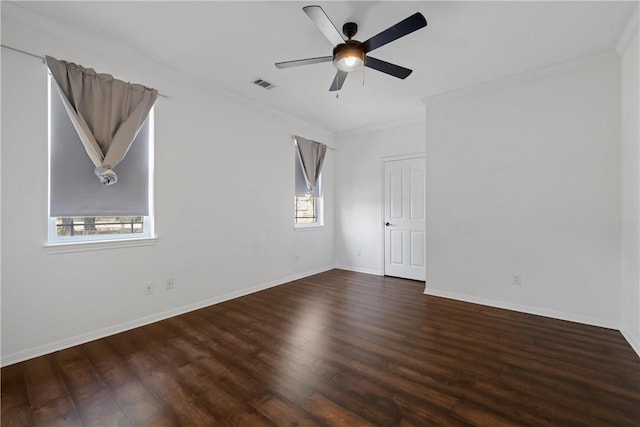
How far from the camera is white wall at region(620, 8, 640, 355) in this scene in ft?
7.47

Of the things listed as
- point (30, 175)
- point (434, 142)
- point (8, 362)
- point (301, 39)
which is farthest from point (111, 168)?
point (434, 142)

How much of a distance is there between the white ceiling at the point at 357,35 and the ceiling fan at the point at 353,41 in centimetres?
25

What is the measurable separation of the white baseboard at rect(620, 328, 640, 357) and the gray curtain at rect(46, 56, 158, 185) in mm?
4700

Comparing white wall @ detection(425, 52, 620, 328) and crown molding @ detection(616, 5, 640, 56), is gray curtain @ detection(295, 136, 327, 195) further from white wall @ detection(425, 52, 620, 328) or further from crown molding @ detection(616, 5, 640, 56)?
crown molding @ detection(616, 5, 640, 56)

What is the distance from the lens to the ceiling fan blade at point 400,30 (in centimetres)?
177

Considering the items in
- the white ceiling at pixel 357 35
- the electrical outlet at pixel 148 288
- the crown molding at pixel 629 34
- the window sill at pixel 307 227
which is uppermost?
the white ceiling at pixel 357 35

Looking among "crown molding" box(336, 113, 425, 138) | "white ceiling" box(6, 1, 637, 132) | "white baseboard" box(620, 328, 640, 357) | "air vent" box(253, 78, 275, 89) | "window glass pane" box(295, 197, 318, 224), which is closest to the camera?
"white ceiling" box(6, 1, 637, 132)

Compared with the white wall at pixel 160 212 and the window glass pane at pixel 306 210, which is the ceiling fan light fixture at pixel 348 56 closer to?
the white wall at pixel 160 212

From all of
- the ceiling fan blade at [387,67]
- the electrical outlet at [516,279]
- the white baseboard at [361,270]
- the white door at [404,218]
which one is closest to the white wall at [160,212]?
the white baseboard at [361,270]

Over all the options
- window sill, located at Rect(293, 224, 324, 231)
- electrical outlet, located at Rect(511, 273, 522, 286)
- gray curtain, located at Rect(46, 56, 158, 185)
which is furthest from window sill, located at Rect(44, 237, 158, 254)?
electrical outlet, located at Rect(511, 273, 522, 286)

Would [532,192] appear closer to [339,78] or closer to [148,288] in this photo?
[339,78]

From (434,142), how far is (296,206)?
2434 mm

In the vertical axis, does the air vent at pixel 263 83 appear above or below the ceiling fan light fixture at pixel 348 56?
above

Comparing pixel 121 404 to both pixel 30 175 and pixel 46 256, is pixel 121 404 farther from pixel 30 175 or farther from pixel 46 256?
pixel 30 175
